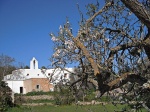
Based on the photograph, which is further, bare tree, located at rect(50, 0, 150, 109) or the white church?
the white church

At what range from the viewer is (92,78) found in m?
3.61

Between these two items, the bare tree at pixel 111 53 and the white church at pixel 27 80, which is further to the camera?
the white church at pixel 27 80

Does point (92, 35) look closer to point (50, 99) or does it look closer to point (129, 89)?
point (129, 89)

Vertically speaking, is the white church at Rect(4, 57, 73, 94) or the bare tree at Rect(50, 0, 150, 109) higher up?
the white church at Rect(4, 57, 73, 94)

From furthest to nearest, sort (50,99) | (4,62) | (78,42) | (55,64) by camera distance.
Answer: (4,62) → (50,99) → (55,64) → (78,42)

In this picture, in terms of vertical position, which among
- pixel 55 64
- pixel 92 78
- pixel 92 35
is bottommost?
pixel 92 78

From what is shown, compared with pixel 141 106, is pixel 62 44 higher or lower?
higher

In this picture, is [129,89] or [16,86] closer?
[129,89]

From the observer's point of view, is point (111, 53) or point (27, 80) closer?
point (111, 53)

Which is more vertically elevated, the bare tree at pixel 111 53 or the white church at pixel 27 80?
the white church at pixel 27 80

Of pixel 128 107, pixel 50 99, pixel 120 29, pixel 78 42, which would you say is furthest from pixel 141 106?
pixel 50 99

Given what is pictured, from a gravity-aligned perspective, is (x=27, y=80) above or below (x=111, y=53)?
above

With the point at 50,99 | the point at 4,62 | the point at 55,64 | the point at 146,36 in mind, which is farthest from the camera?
the point at 4,62

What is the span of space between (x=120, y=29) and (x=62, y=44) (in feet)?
3.00
